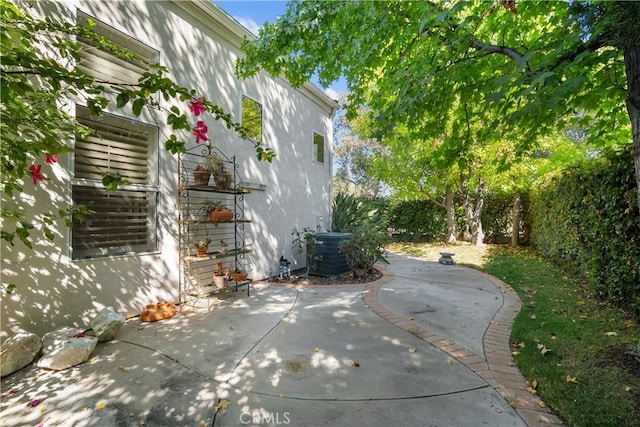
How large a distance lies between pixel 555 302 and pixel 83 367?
18.6 ft

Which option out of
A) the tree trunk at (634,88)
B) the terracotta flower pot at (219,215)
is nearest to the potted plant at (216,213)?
the terracotta flower pot at (219,215)

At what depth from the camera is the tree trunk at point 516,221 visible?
967 centimetres

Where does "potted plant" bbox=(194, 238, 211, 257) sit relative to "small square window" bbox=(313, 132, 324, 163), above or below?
below

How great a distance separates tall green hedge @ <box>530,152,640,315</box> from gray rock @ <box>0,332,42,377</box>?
615cm

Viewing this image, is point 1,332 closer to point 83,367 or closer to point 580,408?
point 83,367

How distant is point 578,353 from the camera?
2.73 metres

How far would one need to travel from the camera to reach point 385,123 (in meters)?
2.93

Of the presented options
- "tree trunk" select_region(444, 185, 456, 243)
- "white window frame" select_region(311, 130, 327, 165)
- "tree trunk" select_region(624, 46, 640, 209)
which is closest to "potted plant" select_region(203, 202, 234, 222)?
"white window frame" select_region(311, 130, 327, 165)

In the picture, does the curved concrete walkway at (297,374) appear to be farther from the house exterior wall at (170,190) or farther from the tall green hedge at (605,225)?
the tall green hedge at (605,225)

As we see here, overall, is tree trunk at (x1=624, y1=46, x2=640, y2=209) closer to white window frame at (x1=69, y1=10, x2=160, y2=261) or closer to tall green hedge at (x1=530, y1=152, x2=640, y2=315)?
tall green hedge at (x1=530, y1=152, x2=640, y2=315)

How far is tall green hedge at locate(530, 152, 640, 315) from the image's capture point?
3.39 metres

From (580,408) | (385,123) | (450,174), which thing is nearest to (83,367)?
(385,123)

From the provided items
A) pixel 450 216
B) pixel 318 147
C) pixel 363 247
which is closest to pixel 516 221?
pixel 450 216

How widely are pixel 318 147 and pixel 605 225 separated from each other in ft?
21.5
